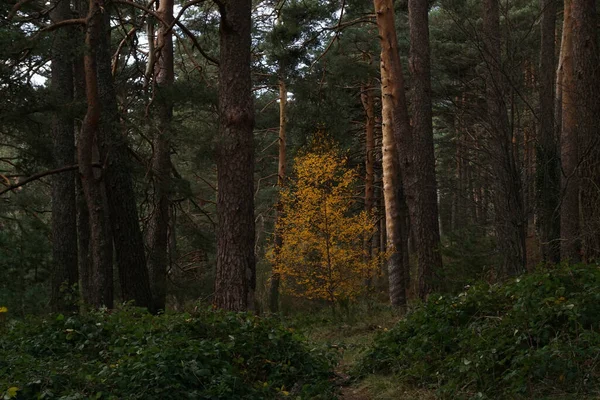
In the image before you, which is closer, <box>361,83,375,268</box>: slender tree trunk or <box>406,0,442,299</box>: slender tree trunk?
<box>406,0,442,299</box>: slender tree trunk

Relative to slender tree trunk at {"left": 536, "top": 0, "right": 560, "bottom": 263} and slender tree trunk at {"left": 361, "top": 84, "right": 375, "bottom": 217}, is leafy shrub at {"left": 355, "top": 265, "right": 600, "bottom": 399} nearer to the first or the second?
slender tree trunk at {"left": 536, "top": 0, "right": 560, "bottom": 263}

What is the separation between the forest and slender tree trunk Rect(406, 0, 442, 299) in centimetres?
4

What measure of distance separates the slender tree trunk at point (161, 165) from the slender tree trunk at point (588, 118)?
23.6ft

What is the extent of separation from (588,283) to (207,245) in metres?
13.6

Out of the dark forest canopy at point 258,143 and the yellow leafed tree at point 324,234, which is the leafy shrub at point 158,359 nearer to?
the dark forest canopy at point 258,143

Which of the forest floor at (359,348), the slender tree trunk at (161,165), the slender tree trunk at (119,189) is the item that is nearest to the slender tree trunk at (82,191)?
the slender tree trunk at (119,189)

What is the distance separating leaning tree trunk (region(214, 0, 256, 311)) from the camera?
8641 millimetres

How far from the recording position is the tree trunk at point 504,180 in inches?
321

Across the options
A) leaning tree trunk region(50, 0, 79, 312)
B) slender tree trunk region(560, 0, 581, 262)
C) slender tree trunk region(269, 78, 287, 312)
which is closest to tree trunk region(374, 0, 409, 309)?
slender tree trunk region(560, 0, 581, 262)

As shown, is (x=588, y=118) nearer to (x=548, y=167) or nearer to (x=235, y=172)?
(x=548, y=167)

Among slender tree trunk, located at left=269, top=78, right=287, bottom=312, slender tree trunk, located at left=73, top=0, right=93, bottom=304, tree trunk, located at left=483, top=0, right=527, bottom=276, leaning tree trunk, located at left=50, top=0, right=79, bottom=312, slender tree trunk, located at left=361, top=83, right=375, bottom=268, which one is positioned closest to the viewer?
tree trunk, located at left=483, top=0, right=527, bottom=276

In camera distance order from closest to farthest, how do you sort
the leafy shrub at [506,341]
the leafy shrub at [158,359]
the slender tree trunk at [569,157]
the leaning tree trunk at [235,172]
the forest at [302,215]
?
the leafy shrub at [158,359] < the leafy shrub at [506,341] < the forest at [302,215] < the leaning tree trunk at [235,172] < the slender tree trunk at [569,157]

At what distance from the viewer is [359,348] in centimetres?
975

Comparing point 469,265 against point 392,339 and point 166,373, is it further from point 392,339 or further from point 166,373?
point 166,373
